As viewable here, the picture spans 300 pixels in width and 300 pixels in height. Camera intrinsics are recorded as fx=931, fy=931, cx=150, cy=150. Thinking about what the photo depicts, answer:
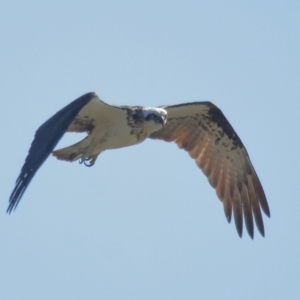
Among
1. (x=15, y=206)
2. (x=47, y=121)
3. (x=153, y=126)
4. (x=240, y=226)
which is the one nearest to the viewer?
(x=15, y=206)

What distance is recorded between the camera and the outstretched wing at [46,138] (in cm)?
1229

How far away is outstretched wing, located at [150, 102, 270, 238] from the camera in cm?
1598

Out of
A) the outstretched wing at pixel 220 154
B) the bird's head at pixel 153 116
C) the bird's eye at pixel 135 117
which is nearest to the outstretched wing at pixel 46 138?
the bird's eye at pixel 135 117

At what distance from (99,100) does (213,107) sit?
2.55 metres

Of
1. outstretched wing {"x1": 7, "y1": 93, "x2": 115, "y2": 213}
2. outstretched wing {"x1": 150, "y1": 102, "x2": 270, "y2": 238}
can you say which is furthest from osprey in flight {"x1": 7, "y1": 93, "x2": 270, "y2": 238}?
outstretched wing {"x1": 7, "y1": 93, "x2": 115, "y2": 213}

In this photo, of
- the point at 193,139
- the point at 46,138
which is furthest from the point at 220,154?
the point at 46,138

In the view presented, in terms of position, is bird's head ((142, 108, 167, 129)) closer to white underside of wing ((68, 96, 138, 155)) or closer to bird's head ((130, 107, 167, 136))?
bird's head ((130, 107, 167, 136))

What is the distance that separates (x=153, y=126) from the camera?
47.3ft

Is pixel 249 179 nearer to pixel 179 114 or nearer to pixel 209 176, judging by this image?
pixel 209 176

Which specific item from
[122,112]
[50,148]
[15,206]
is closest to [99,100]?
[122,112]

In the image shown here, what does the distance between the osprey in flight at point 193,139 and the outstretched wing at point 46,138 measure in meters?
0.37

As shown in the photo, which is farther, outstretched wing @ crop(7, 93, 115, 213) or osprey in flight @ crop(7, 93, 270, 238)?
osprey in flight @ crop(7, 93, 270, 238)

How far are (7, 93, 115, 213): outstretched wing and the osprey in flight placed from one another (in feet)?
1.23

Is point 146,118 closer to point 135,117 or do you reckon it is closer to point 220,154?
point 135,117
